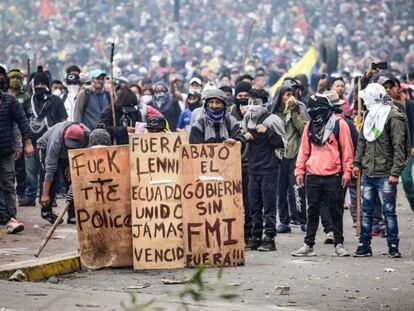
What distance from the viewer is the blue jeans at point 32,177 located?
19031mm

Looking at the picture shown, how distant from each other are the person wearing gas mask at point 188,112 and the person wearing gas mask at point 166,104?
56cm

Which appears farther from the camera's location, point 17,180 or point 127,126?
point 17,180

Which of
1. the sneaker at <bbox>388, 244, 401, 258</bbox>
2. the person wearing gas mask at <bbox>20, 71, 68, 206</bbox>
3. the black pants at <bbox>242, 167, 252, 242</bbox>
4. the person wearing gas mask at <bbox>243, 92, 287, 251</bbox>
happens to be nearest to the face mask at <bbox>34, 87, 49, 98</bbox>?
the person wearing gas mask at <bbox>20, 71, 68, 206</bbox>

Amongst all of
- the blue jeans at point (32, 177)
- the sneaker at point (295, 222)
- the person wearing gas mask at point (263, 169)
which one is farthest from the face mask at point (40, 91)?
the person wearing gas mask at point (263, 169)

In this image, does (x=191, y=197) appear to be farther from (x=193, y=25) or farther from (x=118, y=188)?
(x=193, y=25)

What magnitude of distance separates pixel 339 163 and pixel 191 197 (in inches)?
72.9

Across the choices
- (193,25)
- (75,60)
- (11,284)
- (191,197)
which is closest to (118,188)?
(191,197)

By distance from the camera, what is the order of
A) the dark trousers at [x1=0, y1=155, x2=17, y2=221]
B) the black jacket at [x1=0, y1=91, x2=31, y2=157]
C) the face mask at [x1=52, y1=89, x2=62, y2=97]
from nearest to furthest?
the black jacket at [x1=0, y1=91, x2=31, y2=157] < the dark trousers at [x1=0, y1=155, x2=17, y2=221] < the face mask at [x1=52, y1=89, x2=62, y2=97]

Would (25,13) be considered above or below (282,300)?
above

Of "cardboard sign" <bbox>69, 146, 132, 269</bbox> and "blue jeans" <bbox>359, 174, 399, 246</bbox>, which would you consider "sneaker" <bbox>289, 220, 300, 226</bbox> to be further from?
"cardboard sign" <bbox>69, 146, 132, 269</bbox>

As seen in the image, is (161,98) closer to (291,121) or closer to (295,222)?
(295,222)

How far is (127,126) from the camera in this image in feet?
51.1

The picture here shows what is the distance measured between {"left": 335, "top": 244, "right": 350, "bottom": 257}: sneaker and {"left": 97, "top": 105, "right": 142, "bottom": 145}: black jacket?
103 inches

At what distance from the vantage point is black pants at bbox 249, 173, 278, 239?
1448 centimetres
